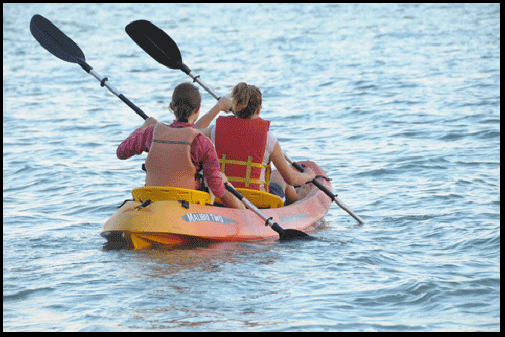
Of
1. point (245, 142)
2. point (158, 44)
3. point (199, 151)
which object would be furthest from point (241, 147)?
point (158, 44)

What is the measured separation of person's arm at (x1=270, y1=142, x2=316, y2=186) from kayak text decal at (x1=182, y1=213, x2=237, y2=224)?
1.98 feet

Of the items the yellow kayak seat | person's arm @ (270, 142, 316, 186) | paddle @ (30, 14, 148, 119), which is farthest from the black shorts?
paddle @ (30, 14, 148, 119)

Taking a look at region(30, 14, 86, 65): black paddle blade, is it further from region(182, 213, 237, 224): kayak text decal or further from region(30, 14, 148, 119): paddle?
region(182, 213, 237, 224): kayak text decal

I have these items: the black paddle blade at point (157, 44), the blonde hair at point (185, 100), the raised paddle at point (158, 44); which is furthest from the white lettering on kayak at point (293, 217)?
the black paddle blade at point (157, 44)

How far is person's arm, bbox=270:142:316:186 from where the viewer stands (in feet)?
18.6

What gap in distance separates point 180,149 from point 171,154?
0.07m

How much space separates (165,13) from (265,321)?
28.6 meters

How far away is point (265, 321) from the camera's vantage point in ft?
12.9

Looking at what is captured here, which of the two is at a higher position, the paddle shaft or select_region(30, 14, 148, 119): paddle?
select_region(30, 14, 148, 119): paddle

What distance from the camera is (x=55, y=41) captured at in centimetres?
677

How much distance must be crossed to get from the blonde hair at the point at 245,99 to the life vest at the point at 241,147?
0.06 m

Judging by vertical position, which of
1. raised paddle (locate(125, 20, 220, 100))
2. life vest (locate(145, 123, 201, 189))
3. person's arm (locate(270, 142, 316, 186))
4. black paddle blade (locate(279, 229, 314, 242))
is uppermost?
raised paddle (locate(125, 20, 220, 100))

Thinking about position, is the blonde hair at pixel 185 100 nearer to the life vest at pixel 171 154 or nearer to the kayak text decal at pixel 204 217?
the life vest at pixel 171 154

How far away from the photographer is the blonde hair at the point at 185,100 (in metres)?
4.90
